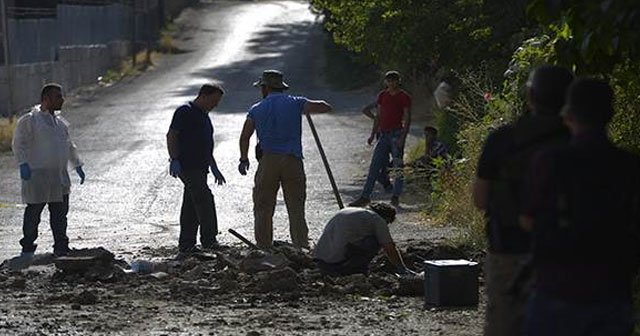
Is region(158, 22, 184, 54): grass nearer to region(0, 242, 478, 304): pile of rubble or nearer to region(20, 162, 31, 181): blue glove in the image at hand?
region(20, 162, 31, 181): blue glove

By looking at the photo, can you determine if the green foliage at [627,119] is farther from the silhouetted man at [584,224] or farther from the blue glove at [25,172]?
the silhouetted man at [584,224]

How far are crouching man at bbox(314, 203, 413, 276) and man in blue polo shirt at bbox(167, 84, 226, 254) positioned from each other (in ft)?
8.89

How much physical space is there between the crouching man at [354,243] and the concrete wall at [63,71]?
2259 cm

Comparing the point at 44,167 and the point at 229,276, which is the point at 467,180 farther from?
the point at 44,167

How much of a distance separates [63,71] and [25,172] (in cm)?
2827

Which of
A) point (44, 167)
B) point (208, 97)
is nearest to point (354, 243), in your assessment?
point (208, 97)

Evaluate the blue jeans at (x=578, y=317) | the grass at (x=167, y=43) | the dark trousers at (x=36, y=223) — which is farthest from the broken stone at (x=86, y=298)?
the grass at (x=167, y=43)

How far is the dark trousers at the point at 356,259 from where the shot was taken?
42.0 ft

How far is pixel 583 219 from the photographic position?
20.9 ft

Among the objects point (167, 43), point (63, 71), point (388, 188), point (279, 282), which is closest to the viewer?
point (279, 282)

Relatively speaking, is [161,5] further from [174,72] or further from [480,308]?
[480,308]

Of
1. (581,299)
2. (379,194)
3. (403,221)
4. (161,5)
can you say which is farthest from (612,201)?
(161,5)

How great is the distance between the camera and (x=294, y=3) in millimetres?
81625

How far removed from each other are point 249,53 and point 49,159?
137ft
